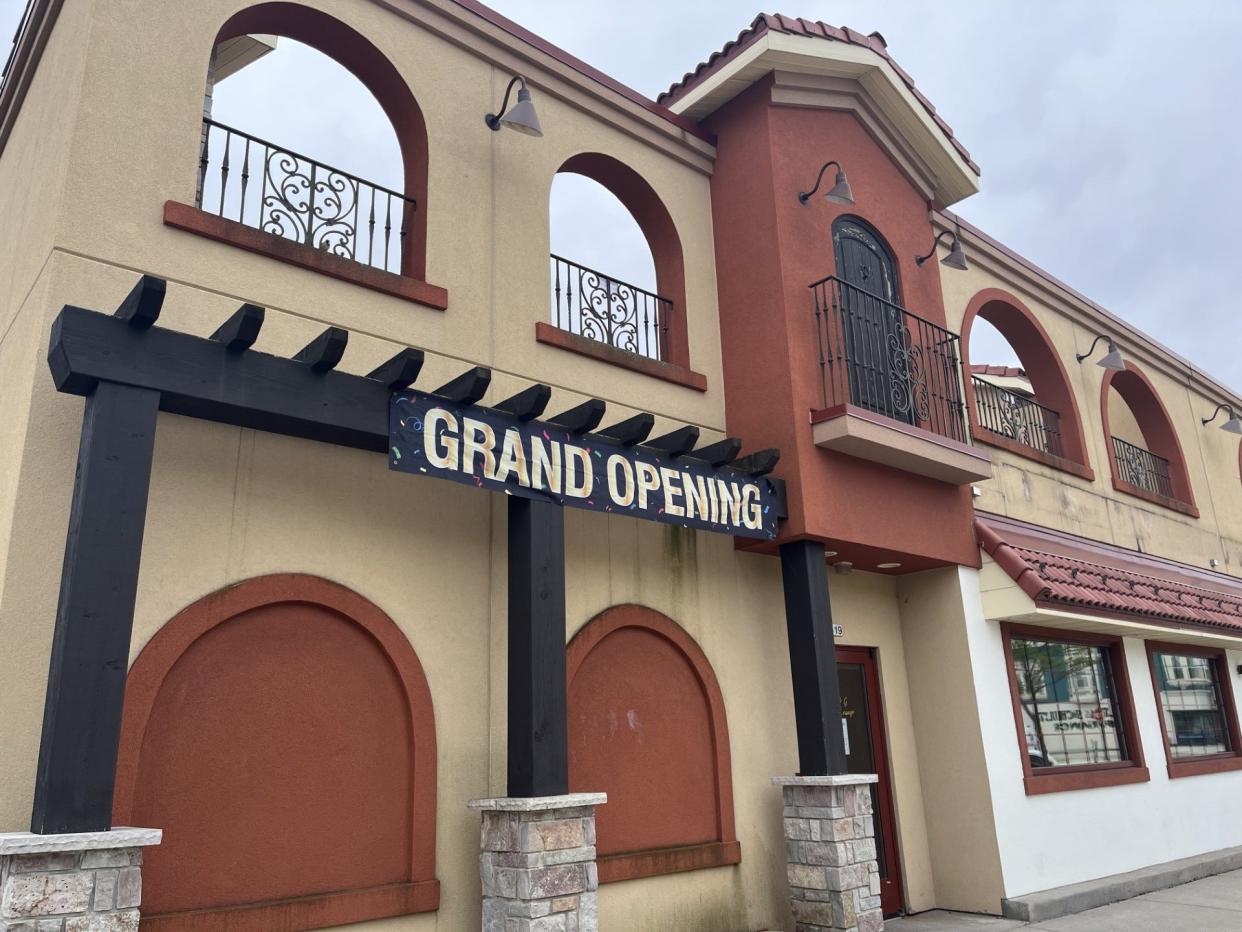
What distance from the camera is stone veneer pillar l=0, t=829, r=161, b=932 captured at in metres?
3.97

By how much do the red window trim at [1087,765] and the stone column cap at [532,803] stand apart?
5.37 metres

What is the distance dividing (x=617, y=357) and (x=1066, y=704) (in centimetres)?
638

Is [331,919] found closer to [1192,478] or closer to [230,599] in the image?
[230,599]

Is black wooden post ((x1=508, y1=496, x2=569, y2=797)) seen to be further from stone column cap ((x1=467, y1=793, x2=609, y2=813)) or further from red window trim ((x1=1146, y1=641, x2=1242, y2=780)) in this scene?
red window trim ((x1=1146, y1=641, x2=1242, y2=780))

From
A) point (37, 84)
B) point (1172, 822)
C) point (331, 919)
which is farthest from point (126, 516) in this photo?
point (1172, 822)

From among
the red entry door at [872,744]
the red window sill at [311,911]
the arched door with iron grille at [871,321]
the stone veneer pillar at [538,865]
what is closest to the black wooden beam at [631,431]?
the stone veneer pillar at [538,865]

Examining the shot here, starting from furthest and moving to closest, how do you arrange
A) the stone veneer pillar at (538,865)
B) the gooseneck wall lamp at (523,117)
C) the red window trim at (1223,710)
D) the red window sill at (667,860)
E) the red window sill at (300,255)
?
the red window trim at (1223,710) < the gooseneck wall lamp at (523,117) < the red window sill at (667,860) < the red window sill at (300,255) < the stone veneer pillar at (538,865)

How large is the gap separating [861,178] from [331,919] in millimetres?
8258

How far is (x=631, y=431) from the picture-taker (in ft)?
22.6

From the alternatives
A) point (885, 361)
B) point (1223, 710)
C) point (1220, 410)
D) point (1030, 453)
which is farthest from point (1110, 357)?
point (885, 361)

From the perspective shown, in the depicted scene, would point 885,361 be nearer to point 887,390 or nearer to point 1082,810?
point 887,390

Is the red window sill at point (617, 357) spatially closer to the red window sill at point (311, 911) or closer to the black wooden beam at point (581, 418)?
the black wooden beam at point (581, 418)

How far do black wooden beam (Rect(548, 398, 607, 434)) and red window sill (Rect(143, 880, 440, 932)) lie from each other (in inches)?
119

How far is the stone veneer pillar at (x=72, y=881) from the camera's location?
3.97 m
